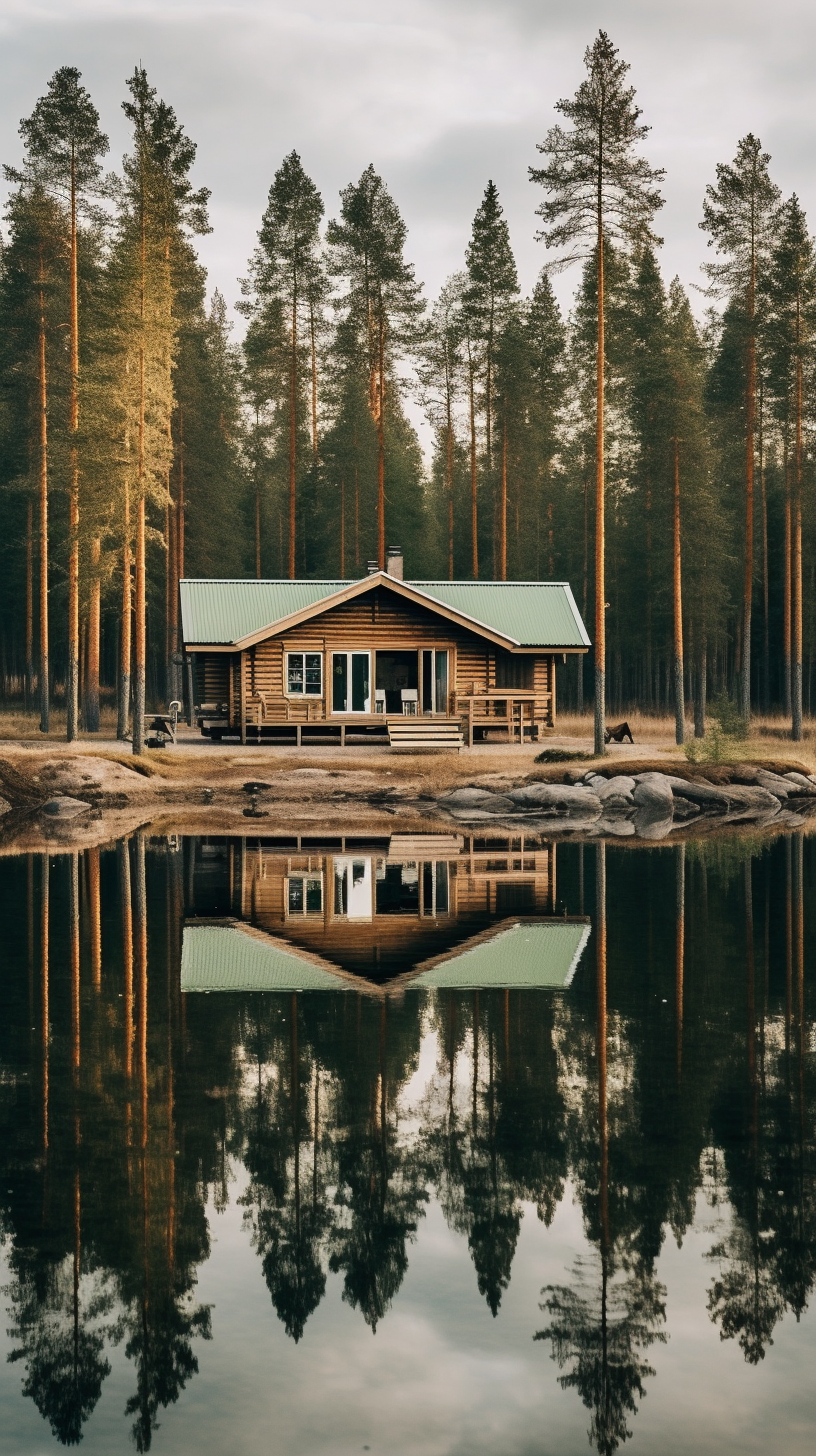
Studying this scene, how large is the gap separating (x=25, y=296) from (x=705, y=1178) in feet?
135

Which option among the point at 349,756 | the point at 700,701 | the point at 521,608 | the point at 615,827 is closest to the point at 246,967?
the point at 615,827

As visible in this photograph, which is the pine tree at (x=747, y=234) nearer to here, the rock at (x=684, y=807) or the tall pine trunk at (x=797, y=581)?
the tall pine trunk at (x=797, y=581)

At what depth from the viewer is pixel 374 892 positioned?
17172mm

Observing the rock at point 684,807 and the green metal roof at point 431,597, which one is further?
the green metal roof at point 431,597

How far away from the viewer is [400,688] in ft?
144

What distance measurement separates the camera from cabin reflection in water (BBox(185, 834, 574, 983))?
13742 mm

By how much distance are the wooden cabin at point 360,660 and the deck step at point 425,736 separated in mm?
764

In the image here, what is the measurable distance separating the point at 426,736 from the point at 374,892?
1925 centimetres

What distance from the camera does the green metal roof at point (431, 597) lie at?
39.3 meters

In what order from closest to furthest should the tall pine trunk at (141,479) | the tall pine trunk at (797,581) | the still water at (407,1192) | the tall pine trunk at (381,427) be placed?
the still water at (407,1192)
the tall pine trunk at (141,479)
the tall pine trunk at (797,581)
the tall pine trunk at (381,427)

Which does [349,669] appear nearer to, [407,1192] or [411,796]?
[411,796]

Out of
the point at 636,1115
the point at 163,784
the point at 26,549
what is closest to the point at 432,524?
the point at 26,549

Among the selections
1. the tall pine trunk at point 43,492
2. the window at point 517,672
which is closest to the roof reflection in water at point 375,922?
the window at point 517,672

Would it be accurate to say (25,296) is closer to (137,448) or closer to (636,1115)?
(137,448)
